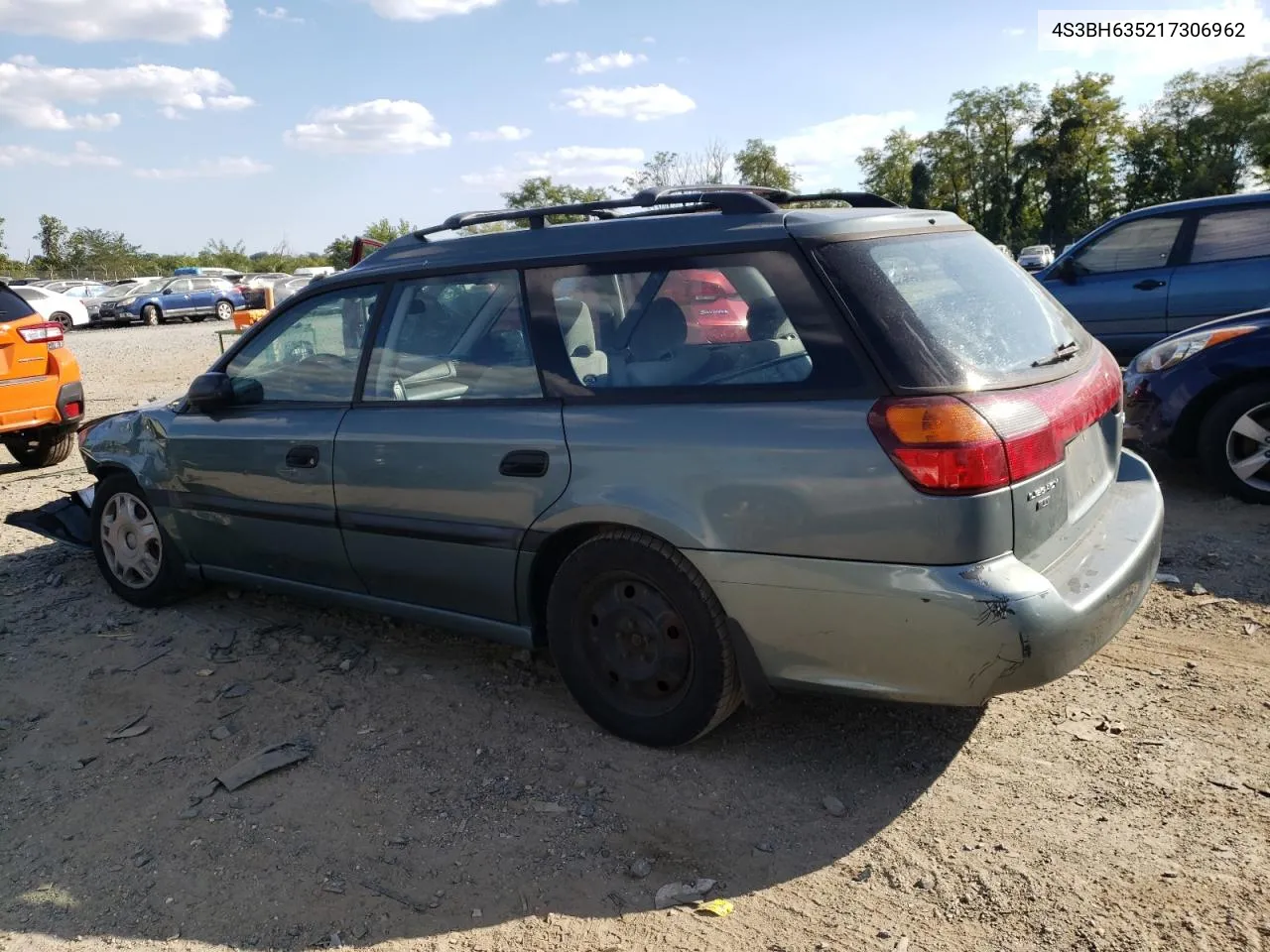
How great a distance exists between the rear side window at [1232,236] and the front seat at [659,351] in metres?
6.62

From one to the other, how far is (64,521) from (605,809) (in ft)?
13.3

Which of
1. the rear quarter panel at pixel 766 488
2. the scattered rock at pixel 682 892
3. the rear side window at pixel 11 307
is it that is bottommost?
the scattered rock at pixel 682 892

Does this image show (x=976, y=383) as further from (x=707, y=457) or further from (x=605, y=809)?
(x=605, y=809)

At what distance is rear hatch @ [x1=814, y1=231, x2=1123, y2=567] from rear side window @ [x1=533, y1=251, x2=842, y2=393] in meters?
0.16

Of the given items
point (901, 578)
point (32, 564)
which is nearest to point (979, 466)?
point (901, 578)

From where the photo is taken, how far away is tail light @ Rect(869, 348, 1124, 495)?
8.91ft

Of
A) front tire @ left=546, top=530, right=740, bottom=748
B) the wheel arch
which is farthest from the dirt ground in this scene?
the wheel arch

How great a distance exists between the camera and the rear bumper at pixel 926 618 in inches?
108

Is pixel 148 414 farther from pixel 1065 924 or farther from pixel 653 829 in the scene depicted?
pixel 1065 924

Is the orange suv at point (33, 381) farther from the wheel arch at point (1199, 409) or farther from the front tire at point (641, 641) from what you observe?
the wheel arch at point (1199, 409)

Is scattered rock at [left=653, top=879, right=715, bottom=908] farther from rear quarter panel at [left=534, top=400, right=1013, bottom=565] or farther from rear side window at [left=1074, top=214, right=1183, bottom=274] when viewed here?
rear side window at [left=1074, top=214, right=1183, bottom=274]

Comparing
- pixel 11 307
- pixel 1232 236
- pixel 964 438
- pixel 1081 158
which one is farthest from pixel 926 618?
pixel 1081 158

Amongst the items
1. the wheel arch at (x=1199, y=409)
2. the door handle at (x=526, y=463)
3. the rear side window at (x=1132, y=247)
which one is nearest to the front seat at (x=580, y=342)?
the door handle at (x=526, y=463)

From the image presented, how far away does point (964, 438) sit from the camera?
271 cm
